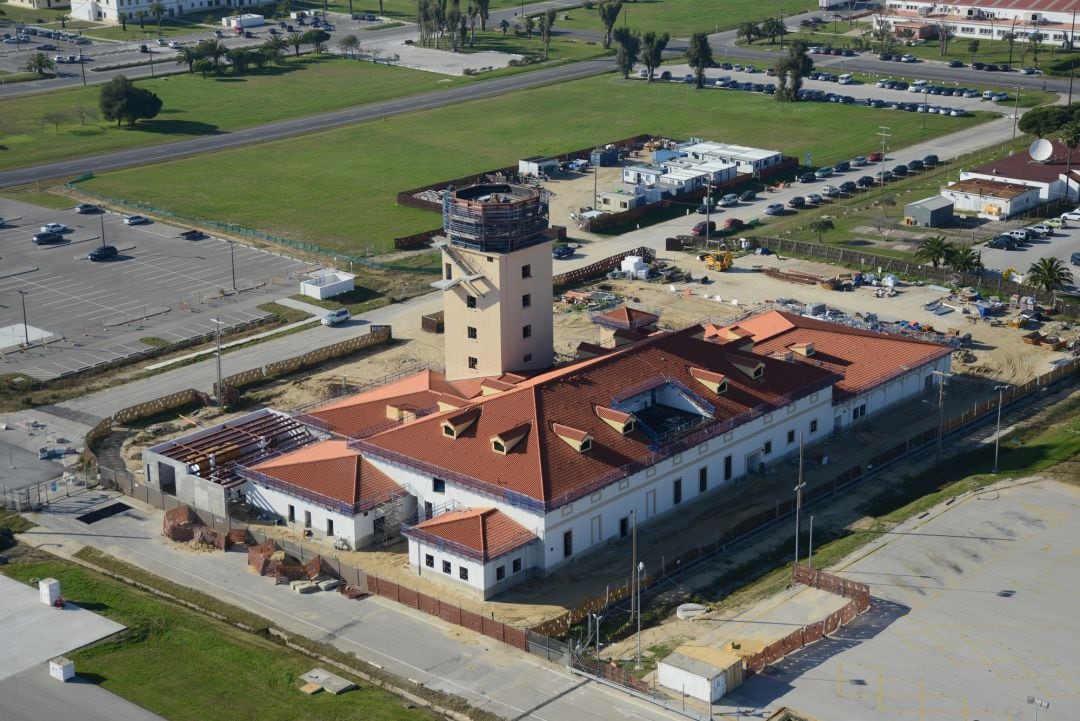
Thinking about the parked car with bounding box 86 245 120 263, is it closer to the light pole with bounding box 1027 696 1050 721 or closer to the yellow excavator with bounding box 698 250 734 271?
the yellow excavator with bounding box 698 250 734 271

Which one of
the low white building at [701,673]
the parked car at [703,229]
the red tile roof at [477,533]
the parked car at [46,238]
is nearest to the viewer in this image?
the low white building at [701,673]

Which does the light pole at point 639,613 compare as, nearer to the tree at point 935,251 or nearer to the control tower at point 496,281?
the control tower at point 496,281

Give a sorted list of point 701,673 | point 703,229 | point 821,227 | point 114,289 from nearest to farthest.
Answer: point 701,673, point 114,289, point 821,227, point 703,229

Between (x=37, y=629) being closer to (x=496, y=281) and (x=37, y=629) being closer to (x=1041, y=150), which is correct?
(x=496, y=281)

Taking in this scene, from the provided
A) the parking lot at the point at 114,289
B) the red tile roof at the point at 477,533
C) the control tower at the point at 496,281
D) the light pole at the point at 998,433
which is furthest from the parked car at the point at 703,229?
the red tile roof at the point at 477,533

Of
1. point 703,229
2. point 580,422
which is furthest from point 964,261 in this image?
point 580,422

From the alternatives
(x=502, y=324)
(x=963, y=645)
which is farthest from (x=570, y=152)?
(x=963, y=645)
